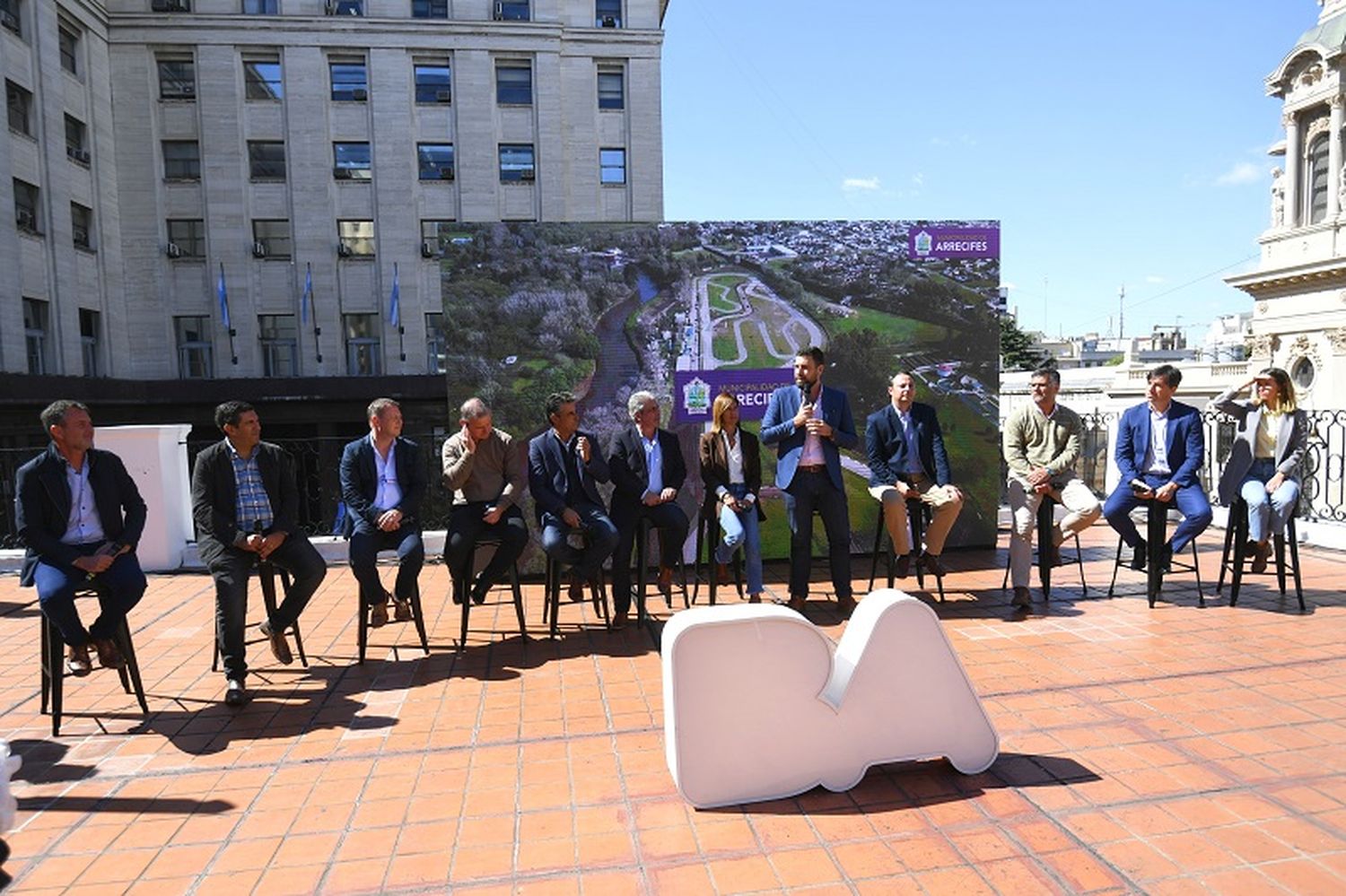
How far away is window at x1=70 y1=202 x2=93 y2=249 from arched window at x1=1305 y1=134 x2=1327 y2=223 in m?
55.7

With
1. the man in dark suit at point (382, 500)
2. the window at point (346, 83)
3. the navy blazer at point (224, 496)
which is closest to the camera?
the navy blazer at point (224, 496)

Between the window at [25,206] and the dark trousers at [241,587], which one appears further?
the window at [25,206]

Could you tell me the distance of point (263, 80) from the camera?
29938mm

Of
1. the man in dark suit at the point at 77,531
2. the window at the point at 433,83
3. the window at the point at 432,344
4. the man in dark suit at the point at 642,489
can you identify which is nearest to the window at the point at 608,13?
the window at the point at 433,83

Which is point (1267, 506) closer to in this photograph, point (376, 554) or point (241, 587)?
point (376, 554)

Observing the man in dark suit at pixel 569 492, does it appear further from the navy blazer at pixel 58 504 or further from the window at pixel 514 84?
the window at pixel 514 84

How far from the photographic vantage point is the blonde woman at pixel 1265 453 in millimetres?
6246

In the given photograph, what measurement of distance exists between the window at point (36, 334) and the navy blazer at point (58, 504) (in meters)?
26.8

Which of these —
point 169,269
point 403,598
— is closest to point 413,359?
point 169,269

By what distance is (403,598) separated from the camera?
5.86m

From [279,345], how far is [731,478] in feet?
95.4

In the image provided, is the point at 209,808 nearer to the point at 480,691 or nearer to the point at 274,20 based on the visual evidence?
the point at 480,691

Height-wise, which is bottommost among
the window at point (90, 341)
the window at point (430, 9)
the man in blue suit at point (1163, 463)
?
the man in blue suit at point (1163, 463)

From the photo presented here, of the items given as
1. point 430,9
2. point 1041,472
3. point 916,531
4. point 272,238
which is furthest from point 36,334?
point 1041,472
